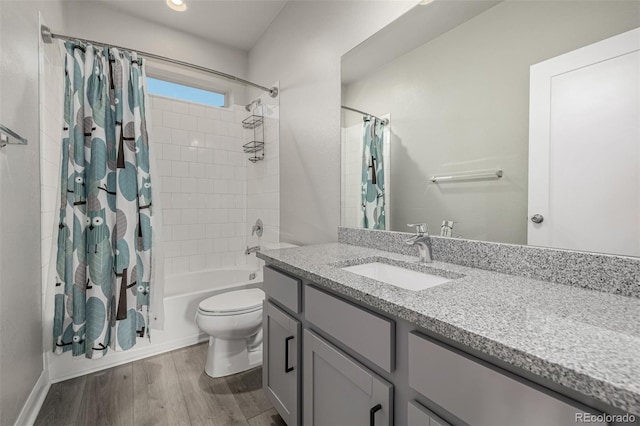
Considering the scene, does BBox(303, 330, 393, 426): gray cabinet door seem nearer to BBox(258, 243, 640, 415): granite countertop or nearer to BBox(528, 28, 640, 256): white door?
BBox(258, 243, 640, 415): granite countertop

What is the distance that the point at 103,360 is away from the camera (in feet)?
6.29

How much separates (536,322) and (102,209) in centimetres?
203

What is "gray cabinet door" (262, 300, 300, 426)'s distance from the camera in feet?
3.84

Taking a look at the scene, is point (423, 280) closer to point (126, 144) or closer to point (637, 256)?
point (637, 256)

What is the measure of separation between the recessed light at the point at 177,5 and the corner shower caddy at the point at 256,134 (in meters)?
0.94

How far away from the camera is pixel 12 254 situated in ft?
4.30

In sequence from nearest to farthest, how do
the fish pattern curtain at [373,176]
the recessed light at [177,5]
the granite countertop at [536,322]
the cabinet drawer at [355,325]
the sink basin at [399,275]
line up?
1. the granite countertop at [536,322]
2. the cabinet drawer at [355,325]
3. the sink basin at [399,275]
4. the fish pattern curtain at [373,176]
5. the recessed light at [177,5]

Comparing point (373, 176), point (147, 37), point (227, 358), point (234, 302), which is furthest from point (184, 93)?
point (227, 358)

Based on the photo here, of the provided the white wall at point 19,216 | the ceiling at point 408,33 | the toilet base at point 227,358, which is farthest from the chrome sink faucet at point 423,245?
the white wall at point 19,216

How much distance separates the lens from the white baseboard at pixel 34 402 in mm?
1374

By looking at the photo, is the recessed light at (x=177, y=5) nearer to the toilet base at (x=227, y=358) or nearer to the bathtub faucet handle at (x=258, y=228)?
the bathtub faucet handle at (x=258, y=228)

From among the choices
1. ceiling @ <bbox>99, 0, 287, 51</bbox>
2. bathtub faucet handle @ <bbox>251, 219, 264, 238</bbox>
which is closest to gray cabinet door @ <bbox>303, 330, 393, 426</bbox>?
bathtub faucet handle @ <bbox>251, 219, 264, 238</bbox>

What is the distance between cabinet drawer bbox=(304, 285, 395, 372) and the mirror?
23.5 inches

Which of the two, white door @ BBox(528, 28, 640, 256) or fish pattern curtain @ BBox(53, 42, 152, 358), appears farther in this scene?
fish pattern curtain @ BBox(53, 42, 152, 358)
